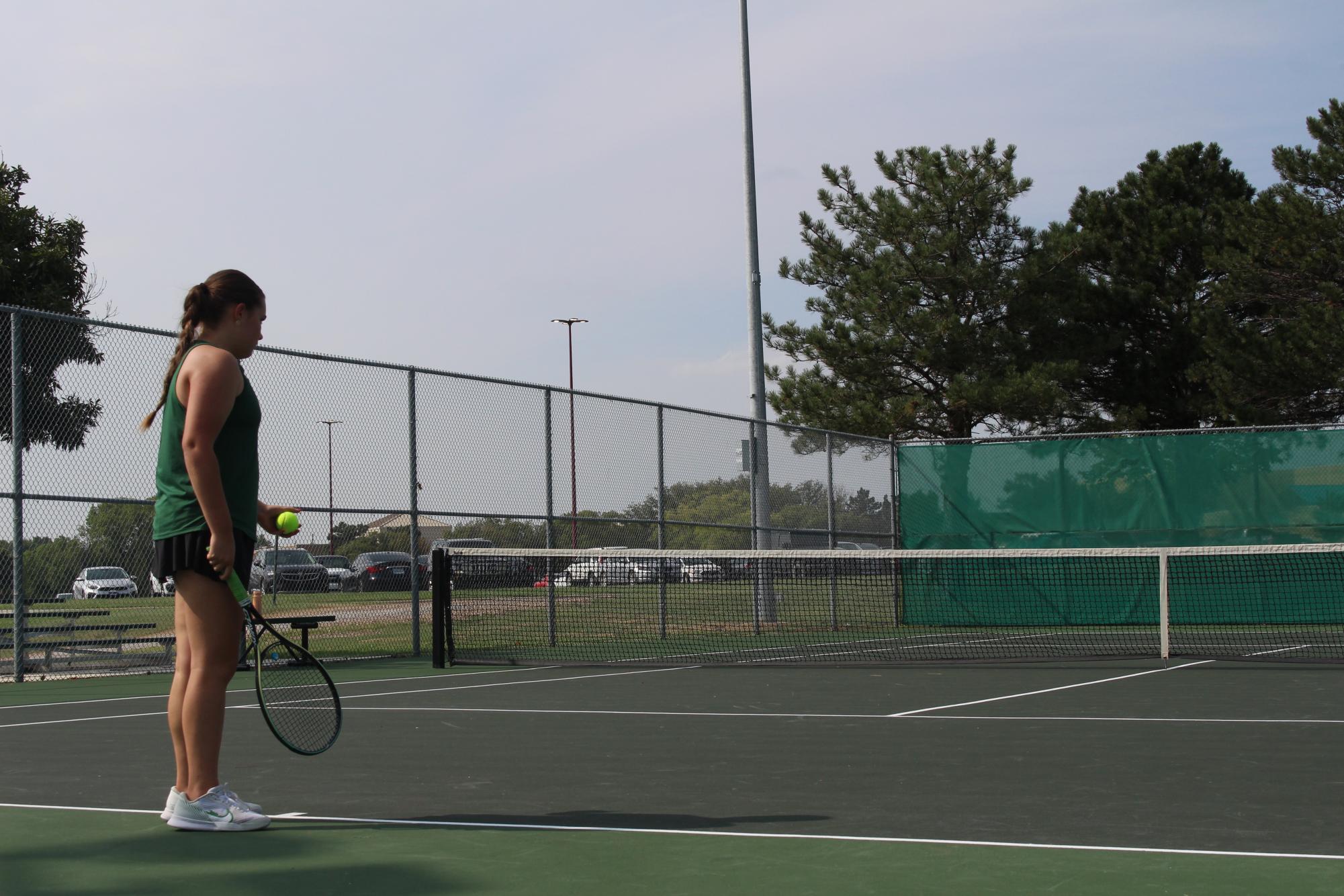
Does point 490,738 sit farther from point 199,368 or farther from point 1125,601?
point 1125,601

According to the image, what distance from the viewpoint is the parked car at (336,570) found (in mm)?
11953

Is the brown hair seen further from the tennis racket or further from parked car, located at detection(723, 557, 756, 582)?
parked car, located at detection(723, 557, 756, 582)

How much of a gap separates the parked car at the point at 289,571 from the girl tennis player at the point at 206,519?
7462 mm

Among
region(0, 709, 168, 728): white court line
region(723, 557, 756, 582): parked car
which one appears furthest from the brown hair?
region(723, 557, 756, 582): parked car

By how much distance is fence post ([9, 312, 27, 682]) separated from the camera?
9.98 metres

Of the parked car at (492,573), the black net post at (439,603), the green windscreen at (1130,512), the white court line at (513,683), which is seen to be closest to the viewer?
the white court line at (513,683)

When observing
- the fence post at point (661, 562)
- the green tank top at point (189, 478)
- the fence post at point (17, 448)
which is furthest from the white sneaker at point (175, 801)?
the fence post at point (661, 562)

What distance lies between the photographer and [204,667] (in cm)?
421

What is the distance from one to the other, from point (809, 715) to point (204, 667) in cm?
394

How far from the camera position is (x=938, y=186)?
27.2 m

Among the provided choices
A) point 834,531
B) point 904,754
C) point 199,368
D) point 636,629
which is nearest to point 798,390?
point 834,531

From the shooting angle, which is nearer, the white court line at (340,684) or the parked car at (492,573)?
the white court line at (340,684)

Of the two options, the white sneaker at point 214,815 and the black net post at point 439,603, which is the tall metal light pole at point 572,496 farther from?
the white sneaker at point 214,815

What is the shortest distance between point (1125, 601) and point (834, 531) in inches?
144
